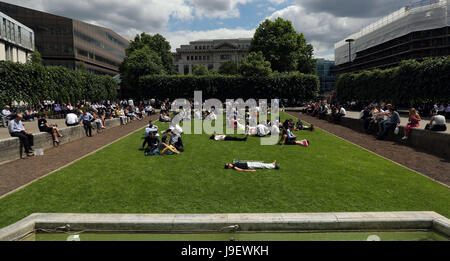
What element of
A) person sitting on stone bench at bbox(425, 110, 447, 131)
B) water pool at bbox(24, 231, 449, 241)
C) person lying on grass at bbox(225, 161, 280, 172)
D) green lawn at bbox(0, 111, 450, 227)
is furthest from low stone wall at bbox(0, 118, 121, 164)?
person sitting on stone bench at bbox(425, 110, 447, 131)

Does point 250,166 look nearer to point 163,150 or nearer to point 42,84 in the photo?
point 163,150

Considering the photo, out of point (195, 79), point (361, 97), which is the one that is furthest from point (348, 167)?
point (195, 79)

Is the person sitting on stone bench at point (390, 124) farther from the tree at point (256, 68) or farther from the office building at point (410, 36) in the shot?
the office building at point (410, 36)

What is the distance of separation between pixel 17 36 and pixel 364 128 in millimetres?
58692

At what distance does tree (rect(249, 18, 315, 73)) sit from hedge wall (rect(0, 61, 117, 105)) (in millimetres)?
30655

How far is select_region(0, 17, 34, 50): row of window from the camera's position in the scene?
46.0 meters

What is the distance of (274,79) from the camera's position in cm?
4362

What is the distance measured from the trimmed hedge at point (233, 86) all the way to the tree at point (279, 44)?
A: 983 centimetres

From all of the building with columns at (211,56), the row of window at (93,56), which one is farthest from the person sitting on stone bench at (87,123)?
the building with columns at (211,56)

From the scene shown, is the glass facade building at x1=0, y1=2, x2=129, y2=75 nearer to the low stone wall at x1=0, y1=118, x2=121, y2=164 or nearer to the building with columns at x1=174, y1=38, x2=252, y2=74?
the building with columns at x1=174, y1=38, x2=252, y2=74

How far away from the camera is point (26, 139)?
37.7ft

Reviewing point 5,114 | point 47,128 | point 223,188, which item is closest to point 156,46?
point 5,114

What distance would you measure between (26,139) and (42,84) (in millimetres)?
18209
